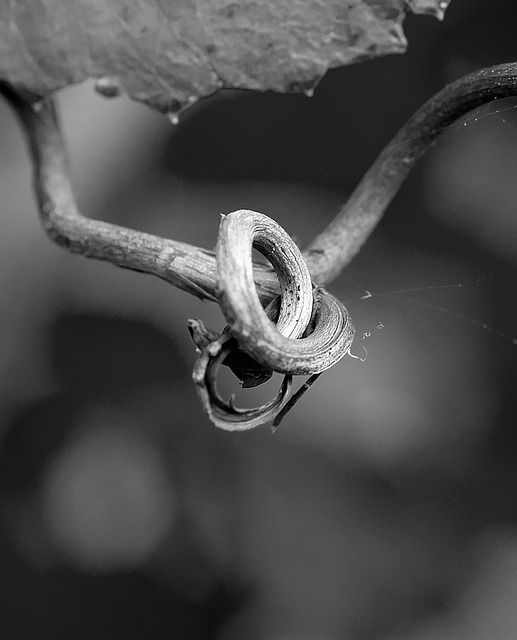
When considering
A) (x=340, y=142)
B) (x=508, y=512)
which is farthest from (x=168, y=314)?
(x=508, y=512)

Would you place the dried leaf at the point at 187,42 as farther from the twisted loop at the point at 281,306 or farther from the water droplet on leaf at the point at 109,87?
the twisted loop at the point at 281,306

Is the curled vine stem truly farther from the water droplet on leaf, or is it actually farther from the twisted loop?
the water droplet on leaf

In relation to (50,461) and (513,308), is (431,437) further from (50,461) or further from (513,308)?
(50,461)

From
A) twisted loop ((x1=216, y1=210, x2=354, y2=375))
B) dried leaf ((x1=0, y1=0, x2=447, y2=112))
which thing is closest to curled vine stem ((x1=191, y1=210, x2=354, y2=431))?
twisted loop ((x1=216, y1=210, x2=354, y2=375))

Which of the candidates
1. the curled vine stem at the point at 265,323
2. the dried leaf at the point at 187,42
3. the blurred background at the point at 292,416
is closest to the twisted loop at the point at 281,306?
the curled vine stem at the point at 265,323

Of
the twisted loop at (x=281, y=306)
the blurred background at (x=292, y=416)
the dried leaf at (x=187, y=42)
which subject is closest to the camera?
the twisted loop at (x=281, y=306)

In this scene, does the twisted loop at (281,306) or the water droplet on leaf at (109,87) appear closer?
the twisted loop at (281,306)

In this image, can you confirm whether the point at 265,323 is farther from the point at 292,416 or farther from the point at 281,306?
the point at 292,416
